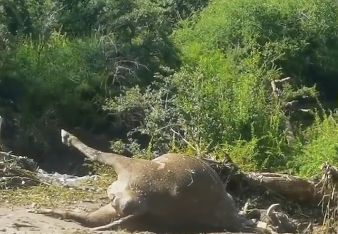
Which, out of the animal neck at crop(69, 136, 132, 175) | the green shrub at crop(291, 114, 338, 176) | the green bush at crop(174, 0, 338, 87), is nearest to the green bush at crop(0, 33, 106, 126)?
the green bush at crop(174, 0, 338, 87)

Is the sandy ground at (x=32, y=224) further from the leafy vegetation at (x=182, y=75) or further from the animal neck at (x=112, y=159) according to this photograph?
the leafy vegetation at (x=182, y=75)

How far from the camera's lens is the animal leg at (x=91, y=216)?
35.5ft

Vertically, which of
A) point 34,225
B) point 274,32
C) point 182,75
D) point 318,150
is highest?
point 34,225

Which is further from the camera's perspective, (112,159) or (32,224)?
(112,159)

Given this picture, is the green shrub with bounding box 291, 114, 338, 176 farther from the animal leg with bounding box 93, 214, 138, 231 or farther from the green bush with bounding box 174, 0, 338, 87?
the animal leg with bounding box 93, 214, 138, 231

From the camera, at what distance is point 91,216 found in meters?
10.9

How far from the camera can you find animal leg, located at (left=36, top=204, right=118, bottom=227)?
10.8 metres

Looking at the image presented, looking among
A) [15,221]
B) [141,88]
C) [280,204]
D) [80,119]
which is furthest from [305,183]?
[80,119]

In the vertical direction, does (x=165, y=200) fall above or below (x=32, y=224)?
above

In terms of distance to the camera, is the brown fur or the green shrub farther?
the green shrub

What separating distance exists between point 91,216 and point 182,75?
20.7ft

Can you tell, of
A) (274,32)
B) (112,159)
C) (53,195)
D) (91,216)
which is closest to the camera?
(91,216)

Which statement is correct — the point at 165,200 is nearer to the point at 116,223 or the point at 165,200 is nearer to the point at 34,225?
the point at 116,223

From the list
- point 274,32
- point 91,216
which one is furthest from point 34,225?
point 274,32
